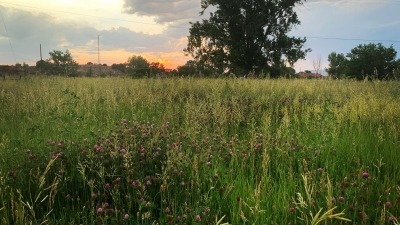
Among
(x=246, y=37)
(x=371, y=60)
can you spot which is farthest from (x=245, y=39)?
(x=371, y=60)

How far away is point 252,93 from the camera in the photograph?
9711 millimetres

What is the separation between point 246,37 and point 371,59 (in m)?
23.5

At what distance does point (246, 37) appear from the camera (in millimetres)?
28453

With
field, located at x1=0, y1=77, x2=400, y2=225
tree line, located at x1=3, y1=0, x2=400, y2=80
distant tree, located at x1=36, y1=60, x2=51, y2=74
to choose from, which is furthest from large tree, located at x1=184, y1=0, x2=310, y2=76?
field, located at x1=0, y1=77, x2=400, y2=225

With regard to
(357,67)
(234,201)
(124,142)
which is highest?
(357,67)

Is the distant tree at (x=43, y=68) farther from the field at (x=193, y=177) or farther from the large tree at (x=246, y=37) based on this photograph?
the field at (x=193, y=177)

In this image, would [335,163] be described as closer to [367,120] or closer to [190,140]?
[190,140]

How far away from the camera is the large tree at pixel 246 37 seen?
1091 inches

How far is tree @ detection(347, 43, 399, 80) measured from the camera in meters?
41.8

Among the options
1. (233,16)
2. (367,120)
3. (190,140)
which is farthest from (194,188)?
(233,16)

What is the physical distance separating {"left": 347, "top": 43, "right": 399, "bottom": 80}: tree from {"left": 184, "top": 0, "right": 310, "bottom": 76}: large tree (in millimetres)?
17266

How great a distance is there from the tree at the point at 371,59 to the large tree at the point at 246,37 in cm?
1727

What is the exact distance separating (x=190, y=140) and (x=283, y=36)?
25.6 meters

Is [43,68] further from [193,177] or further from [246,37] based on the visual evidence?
[193,177]
